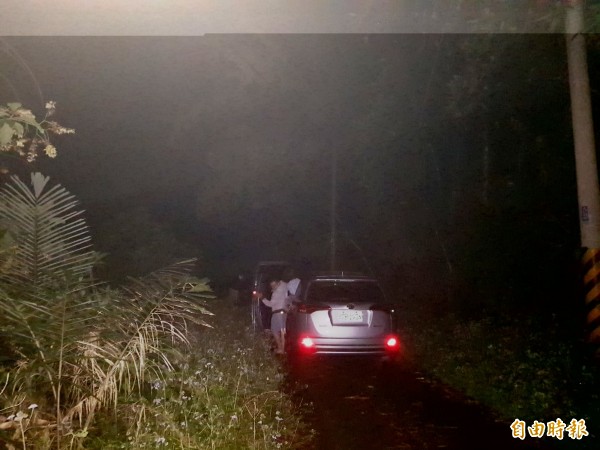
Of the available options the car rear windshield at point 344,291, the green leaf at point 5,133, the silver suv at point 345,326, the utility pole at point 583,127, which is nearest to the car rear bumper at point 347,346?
the silver suv at point 345,326

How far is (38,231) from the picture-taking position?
6.02 meters

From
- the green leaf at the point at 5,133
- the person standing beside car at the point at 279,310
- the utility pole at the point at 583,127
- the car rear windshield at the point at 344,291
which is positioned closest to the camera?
the green leaf at the point at 5,133

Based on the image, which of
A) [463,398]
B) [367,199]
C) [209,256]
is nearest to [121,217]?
[367,199]

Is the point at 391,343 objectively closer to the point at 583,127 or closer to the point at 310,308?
the point at 310,308

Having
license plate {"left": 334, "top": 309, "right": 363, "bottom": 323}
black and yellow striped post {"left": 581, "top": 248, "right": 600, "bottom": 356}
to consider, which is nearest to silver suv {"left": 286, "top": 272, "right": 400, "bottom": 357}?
license plate {"left": 334, "top": 309, "right": 363, "bottom": 323}

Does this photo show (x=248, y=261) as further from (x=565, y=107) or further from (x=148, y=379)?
(x=148, y=379)

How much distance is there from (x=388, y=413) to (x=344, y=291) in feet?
9.88

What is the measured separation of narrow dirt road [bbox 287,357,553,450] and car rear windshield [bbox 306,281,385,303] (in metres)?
0.93

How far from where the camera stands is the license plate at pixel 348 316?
A: 9.98m

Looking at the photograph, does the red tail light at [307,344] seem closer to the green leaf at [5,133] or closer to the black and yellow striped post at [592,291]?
the black and yellow striped post at [592,291]

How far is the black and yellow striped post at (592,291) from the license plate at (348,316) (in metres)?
3.21

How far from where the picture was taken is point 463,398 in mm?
8672

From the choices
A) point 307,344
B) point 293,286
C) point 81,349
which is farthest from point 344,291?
point 81,349

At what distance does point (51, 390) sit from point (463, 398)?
5180 millimetres
